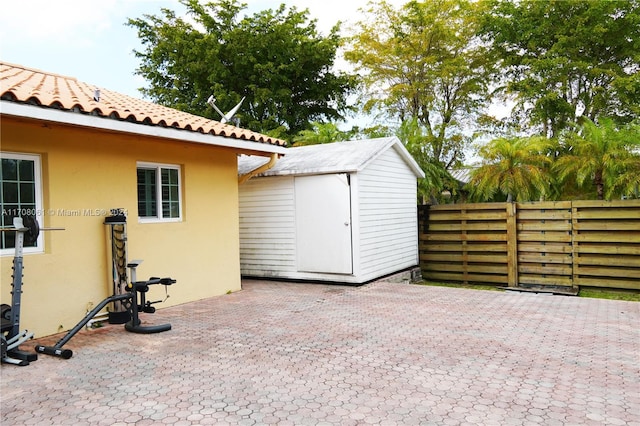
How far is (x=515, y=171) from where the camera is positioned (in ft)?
36.3

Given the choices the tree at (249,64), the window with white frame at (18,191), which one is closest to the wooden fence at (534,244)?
the window with white frame at (18,191)

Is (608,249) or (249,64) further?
(249,64)

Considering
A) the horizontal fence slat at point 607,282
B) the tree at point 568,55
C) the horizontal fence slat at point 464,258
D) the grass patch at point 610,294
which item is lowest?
the grass patch at point 610,294

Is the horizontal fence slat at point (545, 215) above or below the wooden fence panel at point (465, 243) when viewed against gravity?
above

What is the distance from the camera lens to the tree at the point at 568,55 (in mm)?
17906

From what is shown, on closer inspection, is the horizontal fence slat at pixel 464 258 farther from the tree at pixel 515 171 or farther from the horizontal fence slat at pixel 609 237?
the tree at pixel 515 171

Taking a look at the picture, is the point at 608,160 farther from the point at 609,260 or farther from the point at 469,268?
the point at 469,268

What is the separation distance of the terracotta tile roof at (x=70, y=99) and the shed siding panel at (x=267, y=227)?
4.47 ft

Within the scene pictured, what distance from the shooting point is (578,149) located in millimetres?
10703

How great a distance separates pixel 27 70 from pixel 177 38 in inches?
664

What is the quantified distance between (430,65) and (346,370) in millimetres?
18638

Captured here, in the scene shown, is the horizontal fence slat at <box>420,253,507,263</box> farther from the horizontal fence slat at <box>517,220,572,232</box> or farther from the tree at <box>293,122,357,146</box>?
the tree at <box>293,122,357,146</box>
